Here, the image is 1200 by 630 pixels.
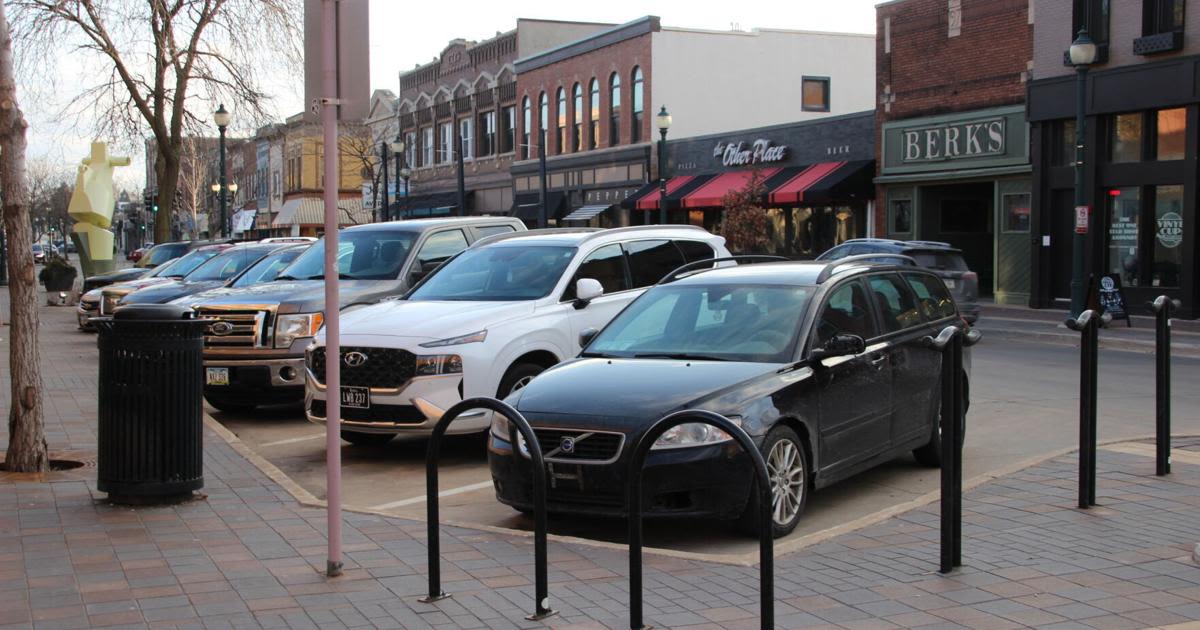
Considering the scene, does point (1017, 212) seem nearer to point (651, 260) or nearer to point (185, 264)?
point (185, 264)

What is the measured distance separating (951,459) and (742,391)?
1.38 m

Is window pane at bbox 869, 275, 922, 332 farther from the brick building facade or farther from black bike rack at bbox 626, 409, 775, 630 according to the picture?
the brick building facade

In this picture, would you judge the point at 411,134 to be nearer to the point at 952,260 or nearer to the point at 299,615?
the point at 952,260

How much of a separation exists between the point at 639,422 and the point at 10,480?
179 inches

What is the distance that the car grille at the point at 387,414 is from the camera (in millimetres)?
9453

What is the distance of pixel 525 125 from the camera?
53969 mm

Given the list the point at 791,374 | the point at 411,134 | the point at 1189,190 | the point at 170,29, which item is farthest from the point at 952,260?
the point at 411,134

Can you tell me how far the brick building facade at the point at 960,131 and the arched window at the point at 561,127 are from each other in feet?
65.1

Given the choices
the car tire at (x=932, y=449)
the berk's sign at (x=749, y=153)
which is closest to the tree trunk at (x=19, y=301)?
the car tire at (x=932, y=449)

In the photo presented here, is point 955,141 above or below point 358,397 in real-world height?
above

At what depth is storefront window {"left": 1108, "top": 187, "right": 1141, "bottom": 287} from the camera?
2558cm

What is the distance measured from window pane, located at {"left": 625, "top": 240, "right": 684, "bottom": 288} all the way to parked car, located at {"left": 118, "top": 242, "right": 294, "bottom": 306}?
7.73 m

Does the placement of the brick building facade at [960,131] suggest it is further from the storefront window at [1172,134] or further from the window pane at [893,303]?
the window pane at [893,303]

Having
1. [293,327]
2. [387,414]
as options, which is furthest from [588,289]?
[293,327]
